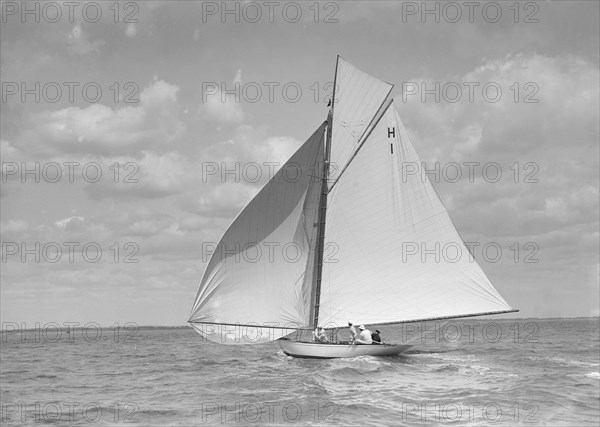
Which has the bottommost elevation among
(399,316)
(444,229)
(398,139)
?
(399,316)

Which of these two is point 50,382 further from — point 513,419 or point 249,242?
point 513,419

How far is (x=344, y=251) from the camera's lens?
39.2 m

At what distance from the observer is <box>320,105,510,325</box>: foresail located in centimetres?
3831

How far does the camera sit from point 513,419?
21.7m

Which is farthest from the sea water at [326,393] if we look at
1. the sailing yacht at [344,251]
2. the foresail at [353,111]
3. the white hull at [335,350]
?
the foresail at [353,111]

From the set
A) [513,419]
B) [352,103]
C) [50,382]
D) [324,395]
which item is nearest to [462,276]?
[352,103]

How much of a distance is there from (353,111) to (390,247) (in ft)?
27.1

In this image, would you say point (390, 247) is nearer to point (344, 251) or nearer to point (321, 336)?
point (344, 251)

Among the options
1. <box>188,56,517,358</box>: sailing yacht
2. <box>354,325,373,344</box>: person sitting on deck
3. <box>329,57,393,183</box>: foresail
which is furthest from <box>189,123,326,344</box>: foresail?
<box>354,325,373,344</box>: person sitting on deck

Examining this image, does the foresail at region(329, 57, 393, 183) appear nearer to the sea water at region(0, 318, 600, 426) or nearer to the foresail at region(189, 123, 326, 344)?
the foresail at region(189, 123, 326, 344)

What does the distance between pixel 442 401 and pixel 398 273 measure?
45.7 feet

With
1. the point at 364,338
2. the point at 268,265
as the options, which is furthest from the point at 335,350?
the point at 268,265

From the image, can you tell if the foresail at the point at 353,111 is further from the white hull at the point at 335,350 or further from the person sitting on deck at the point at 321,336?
the white hull at the point at 335,350

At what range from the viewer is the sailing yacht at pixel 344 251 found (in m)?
37.5
